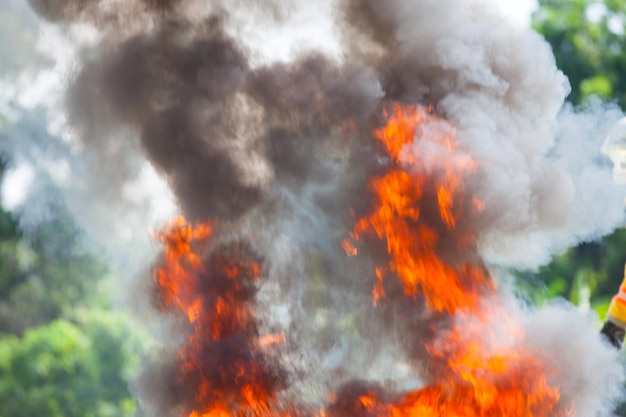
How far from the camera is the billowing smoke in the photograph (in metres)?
5.97

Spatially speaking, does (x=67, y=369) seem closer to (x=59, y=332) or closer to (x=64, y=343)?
(x=64, y=343)

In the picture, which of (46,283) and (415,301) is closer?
(415,301)

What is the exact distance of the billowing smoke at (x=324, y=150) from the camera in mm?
5969

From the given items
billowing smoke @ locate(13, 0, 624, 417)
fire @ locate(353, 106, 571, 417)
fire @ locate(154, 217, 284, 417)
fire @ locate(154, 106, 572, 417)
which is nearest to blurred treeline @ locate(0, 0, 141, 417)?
fire @ locate(154, 217, 284, 417)

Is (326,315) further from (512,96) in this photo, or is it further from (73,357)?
(73,357)

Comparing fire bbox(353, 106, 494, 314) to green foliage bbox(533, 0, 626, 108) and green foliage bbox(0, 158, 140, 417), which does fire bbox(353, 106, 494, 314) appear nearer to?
green foliage bbox(0, 158, 140, 417)

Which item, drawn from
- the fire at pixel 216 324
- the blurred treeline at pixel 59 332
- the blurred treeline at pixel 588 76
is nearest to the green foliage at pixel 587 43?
the blurred treeline at pixel 588 76

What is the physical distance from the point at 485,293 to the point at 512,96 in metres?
1.68

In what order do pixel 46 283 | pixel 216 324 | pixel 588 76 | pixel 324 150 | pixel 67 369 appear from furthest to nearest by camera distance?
1. pixel 588 76
2. pixel 46 283
3. pixel 67 369
4. pixel 324 150
5. pixel 216 324

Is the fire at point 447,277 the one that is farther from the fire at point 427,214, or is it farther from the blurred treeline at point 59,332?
the blurred treeline at point 59,332

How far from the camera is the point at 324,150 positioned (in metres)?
6.26

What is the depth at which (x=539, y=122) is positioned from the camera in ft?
20.5

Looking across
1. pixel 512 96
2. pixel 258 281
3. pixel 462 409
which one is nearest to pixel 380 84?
pixel 512 96

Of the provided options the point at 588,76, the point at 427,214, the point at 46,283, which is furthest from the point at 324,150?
the point at 588,76
